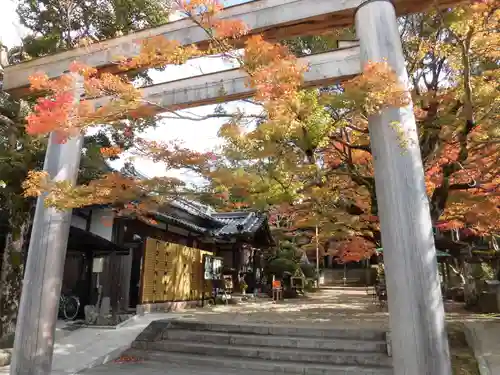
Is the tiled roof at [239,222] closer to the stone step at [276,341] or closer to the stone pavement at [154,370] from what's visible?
the stone step at [276,341]

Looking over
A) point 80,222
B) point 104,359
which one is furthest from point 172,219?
point 104,359

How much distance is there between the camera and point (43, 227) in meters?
6.46

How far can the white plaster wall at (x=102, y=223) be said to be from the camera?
44.9ft

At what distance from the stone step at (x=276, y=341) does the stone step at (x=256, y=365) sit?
0.58 m

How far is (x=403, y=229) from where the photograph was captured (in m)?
4.70

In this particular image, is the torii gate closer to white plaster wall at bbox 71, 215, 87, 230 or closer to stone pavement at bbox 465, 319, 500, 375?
stone pavement at bbox 465, 319, 500, 375

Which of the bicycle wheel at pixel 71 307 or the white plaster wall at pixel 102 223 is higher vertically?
the white plaster wall at pixel 102 223

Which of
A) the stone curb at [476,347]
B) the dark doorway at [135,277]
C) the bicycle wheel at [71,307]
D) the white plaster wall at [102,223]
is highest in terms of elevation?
the white plaster wall at [102,223]

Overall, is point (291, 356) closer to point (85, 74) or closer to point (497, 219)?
point (85, 74)

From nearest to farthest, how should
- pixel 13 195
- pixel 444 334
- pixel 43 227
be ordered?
pixel 444 334, pixel 43 227, pixel 13 195

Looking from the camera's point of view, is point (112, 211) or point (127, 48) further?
point (112, 211)

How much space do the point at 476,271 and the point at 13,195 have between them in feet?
56.2

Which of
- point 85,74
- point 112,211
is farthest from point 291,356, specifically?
point 112,211

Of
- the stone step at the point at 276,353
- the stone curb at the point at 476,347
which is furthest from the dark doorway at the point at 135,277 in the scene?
the stone curb at the point at 476,347
